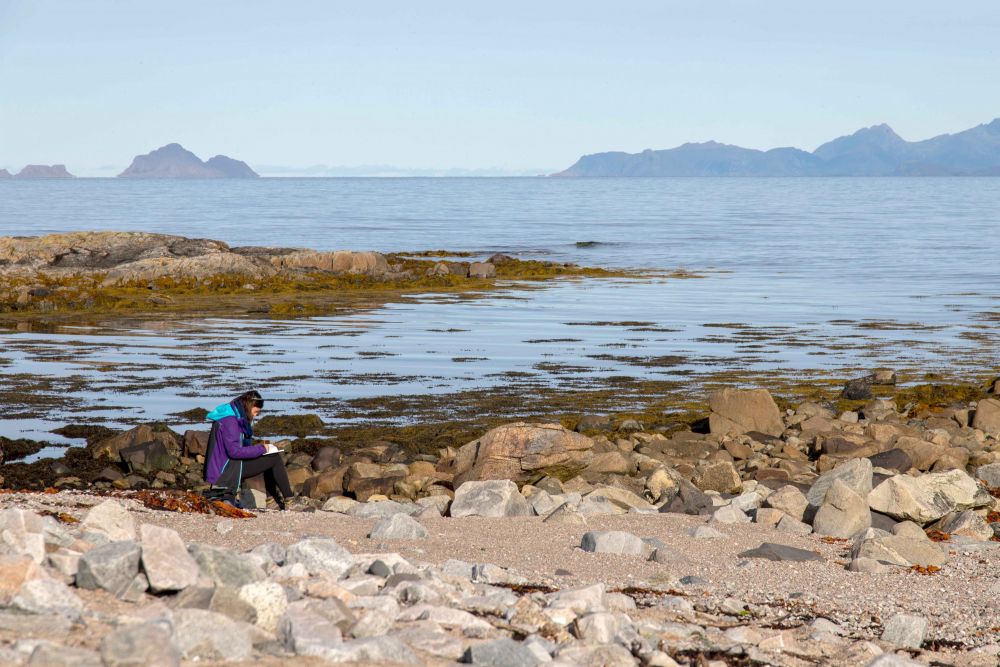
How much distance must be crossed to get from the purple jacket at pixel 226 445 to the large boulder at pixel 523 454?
8.72 ft

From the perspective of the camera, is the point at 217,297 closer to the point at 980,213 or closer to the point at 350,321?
the point at 350,321

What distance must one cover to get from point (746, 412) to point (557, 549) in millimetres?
7940

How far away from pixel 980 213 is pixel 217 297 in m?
92.5

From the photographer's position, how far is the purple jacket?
502 inches

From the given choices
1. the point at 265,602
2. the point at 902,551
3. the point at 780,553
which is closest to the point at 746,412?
the point at 902,551

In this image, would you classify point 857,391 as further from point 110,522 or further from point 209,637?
point 209,637

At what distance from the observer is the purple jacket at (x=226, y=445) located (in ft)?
41.8

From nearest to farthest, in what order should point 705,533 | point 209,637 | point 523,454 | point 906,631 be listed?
point 209,637
point 906,631
point 705,533
point 523,454

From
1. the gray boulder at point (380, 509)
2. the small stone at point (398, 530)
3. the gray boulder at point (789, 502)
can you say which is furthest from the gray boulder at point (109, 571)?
the gray boulder at point (789, 502)

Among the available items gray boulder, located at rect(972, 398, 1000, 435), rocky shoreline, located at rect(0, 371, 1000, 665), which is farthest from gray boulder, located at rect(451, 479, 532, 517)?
gray boulder, located at rect(972, 398, 1000, 435)

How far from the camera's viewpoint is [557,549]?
10.0 m


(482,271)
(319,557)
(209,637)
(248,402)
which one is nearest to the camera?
(209,637)

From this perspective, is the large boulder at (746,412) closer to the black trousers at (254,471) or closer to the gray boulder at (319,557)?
the black trousers at (254,471)

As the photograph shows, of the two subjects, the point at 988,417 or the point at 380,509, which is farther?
the point at 988,417
